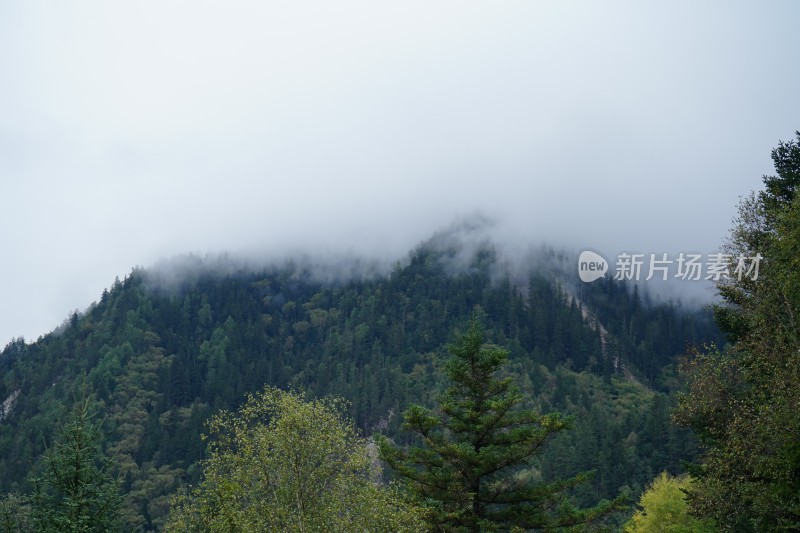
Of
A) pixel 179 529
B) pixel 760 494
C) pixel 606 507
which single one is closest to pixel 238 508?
pixel 179 529

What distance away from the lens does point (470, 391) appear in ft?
92.7

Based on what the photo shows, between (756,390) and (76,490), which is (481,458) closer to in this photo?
(756,390)

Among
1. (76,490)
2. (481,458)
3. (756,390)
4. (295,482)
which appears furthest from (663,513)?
(76,490)

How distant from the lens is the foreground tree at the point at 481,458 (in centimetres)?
2642

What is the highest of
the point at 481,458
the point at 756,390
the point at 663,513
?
the point at 756,390

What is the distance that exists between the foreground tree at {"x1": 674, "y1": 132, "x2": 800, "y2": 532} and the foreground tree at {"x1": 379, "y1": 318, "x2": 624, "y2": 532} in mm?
4354

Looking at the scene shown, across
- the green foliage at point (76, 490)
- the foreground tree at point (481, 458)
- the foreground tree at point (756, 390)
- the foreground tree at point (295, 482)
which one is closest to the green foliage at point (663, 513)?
the foreground tree at point (756, 390)

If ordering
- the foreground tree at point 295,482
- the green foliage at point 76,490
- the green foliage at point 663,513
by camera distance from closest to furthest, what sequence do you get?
the foreground tree at point 295,482
the green foliage at point 76,490
the green foliage at point 663,513

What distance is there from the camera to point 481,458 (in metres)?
26.2

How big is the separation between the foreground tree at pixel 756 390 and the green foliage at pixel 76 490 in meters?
23.1

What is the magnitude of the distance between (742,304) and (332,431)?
1811cm

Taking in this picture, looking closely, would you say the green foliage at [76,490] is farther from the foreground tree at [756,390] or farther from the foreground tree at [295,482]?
the foreground tree at [756,390]

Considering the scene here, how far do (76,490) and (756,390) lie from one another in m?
26.7

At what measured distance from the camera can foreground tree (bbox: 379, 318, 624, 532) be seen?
1040 inches
